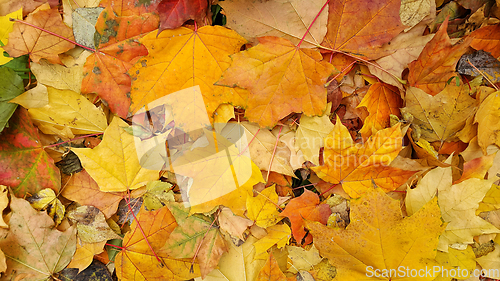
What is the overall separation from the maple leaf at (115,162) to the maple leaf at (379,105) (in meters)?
0.91

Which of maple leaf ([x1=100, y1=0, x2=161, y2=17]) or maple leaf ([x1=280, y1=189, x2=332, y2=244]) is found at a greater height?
maple leaf ([x1=100, y1=0, x2=161, y2=17])

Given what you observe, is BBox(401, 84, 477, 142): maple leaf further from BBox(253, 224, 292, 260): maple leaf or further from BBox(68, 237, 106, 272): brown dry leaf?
BBox(68, 237, 106, 272): brown dry leaf

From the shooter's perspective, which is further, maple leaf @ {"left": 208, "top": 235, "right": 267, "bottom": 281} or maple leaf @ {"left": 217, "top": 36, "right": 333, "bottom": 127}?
maple leaf @ {"left": 208, "top": 235, "right": 267, "bottom": 281}

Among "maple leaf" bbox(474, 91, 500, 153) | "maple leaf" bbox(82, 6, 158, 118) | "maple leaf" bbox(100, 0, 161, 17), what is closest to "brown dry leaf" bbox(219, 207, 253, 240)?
"maple leaf" bbox(82, 6, 158, 118)

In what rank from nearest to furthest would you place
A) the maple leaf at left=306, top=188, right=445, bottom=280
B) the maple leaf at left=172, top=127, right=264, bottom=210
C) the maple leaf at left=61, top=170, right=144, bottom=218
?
the maple leaf at left=306, top=188, right=445, bottom=280 < the maple leaf at left=172, top=127, right=264, bottom=210 < the maple leaf at left=61, top=170, right=144, bottom=218

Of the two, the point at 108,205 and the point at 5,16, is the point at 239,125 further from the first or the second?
the point at 5,16

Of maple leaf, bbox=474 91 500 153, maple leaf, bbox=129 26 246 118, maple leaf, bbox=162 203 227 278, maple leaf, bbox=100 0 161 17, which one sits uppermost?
maple leaf, bbox=100 0 161 17

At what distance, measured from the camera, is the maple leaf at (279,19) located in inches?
41.8

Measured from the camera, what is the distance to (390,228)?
1.00 m

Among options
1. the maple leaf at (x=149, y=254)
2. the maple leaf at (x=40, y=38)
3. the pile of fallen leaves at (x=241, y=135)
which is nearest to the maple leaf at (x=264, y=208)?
the pile of fallen leaves at (x=241, y=135)

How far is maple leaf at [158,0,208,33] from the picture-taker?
3.31 ft

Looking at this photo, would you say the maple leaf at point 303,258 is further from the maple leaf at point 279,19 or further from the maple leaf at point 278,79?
the maple leaf at point 279,19

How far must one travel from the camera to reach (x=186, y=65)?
1090 millimetres

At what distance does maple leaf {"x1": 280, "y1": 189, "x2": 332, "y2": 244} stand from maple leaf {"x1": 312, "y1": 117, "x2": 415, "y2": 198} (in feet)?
0.34
